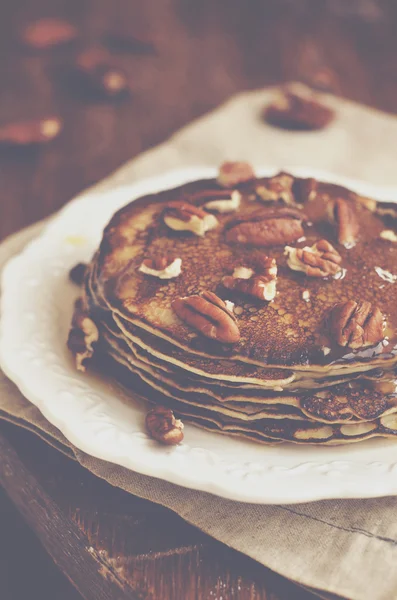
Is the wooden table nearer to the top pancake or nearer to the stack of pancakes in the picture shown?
the stack of pancakes

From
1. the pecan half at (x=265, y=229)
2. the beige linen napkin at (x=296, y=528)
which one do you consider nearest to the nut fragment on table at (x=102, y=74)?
the pecan half at (x=265, y=229)

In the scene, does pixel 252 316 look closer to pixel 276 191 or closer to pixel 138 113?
pixel 276 191

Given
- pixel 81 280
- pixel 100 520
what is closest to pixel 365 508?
pixel 100 520

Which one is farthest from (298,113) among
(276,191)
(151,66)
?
(276,191)

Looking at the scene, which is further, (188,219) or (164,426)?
(188,219)

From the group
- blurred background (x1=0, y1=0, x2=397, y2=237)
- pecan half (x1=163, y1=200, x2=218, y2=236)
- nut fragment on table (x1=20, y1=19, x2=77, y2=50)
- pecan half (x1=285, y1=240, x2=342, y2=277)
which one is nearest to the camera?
pecan half (x1=285, y1=240, x2=342, y2=277)

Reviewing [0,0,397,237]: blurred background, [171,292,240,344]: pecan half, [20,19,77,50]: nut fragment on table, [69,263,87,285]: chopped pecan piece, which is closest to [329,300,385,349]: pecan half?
[171,292,240,344]: pecan half
